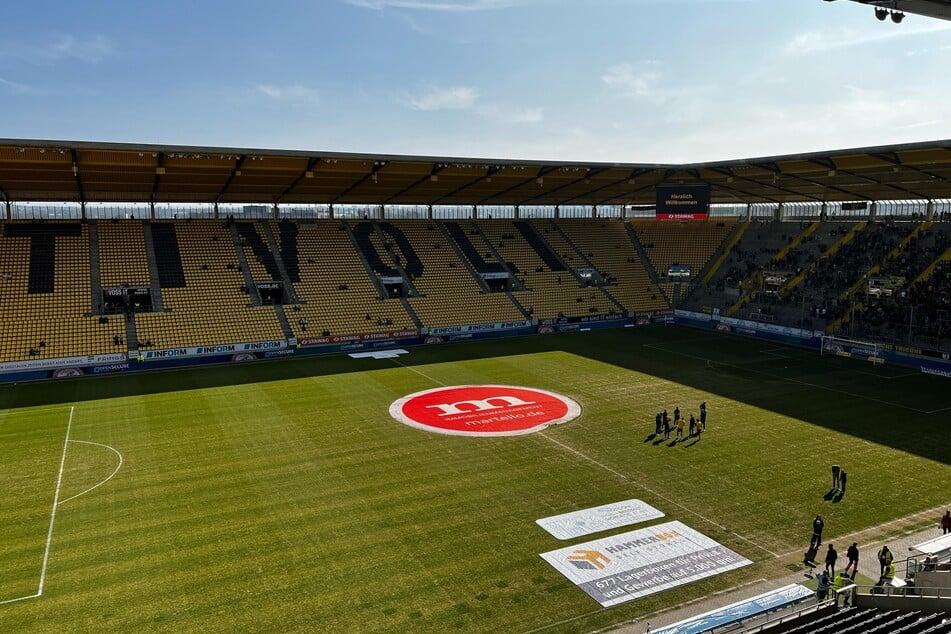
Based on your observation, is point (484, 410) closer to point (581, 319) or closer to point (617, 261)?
point (581, 319)

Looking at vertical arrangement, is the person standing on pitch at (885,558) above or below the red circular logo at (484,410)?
below

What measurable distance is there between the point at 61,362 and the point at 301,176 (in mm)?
20450

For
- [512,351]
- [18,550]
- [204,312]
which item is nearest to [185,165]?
[204,312]

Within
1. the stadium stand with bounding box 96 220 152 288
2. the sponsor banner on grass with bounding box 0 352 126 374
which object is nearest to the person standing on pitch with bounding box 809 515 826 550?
the sponsor banner on grass with bounding box 0 352 126 374

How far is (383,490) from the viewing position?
21547 mm

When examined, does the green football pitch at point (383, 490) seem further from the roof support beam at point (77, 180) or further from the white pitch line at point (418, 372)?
the roof support beam at point (77, 180)

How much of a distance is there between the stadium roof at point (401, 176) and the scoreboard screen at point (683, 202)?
173 cm

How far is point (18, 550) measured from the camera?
17484 millimetres

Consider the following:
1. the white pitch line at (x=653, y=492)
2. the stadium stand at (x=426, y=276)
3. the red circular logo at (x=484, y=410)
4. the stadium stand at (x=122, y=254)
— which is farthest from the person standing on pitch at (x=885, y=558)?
the stadium stand at (x=122, y=254)

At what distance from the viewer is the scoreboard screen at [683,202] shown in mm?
52250

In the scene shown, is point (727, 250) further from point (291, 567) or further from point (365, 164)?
point (291, 567)

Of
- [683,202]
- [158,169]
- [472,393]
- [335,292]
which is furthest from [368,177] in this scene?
[683,202]

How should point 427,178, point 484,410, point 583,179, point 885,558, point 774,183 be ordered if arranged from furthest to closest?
point 583,179 < point 774,183 < point 427,178 < point 484,410 < point 885,558

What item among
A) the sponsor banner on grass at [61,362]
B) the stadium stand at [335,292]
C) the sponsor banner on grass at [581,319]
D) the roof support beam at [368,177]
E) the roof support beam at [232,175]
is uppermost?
the roof support beam at [368,177]
